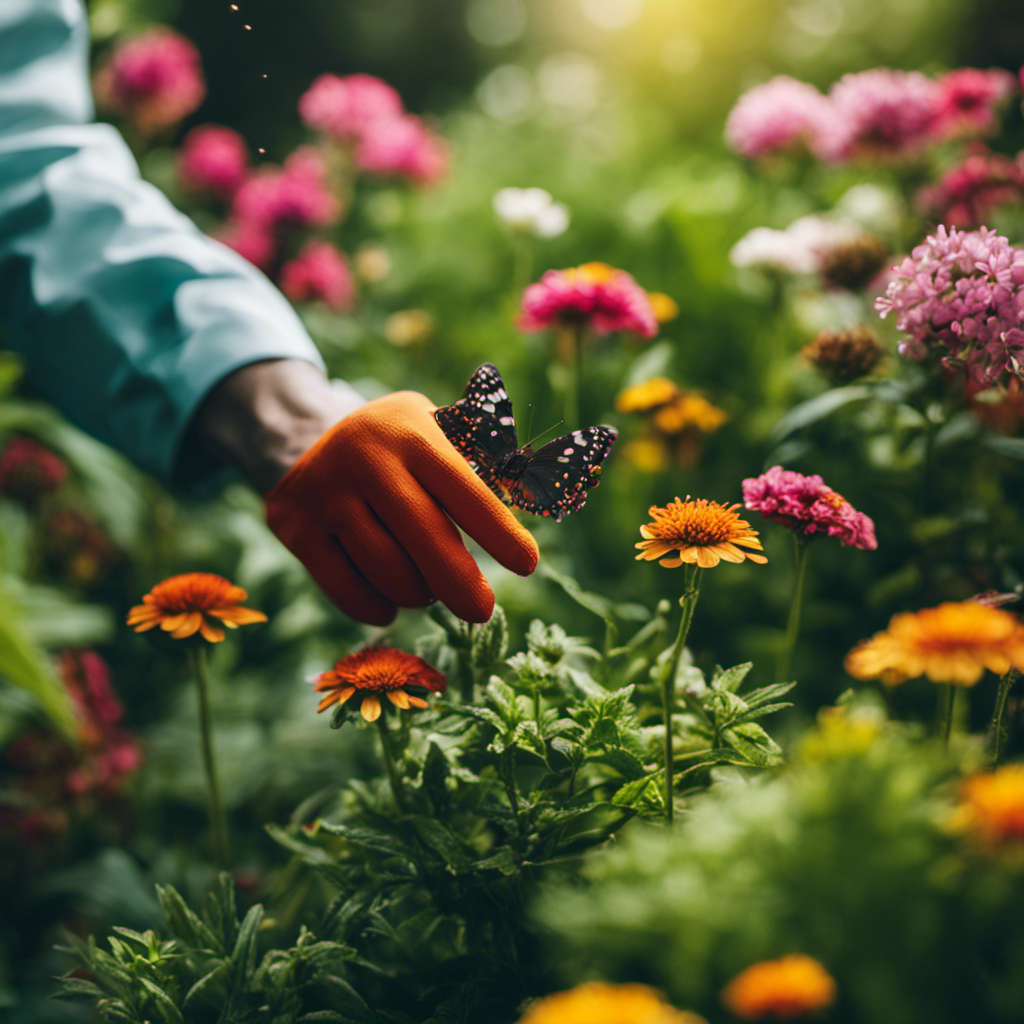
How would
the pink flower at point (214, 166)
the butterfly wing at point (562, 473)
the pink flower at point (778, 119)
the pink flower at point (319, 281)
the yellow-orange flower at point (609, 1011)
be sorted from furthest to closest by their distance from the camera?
the pink flower at point (214, 166) < the pink flower at point (319, 281) < the pink flower at point (778, 119) < the butterfly wing at point (562, 473) < the yellow-orange flower at point (609, 1011)

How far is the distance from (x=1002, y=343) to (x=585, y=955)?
54cm

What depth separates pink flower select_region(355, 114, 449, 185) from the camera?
2.02m

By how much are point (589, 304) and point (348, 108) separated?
1.38 metres

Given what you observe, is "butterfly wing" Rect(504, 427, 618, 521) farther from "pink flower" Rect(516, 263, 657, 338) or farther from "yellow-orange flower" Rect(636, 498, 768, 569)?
"pink flower" Rect(516, 263, 657, 338)

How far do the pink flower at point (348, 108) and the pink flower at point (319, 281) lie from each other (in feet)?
1.27

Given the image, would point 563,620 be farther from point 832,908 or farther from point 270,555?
point 832,908

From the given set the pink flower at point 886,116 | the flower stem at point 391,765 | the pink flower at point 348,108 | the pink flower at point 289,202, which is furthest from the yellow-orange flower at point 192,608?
the pink flower at point 348,108

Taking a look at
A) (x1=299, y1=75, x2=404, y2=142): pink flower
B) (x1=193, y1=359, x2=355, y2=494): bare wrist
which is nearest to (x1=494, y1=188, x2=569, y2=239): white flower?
(x1=193, y1=359, x2=355, y2=494): bare wrist

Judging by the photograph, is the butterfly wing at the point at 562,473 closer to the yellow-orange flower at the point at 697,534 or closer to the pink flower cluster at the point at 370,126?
the yellow-orange flower at the point at 697,534

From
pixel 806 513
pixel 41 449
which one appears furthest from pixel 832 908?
pixel 41 449

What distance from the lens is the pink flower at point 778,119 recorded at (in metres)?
1.53

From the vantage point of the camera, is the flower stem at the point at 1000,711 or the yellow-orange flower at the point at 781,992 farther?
the flower stem at the point at 1000,711

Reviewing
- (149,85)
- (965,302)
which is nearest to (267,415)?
(965,302)

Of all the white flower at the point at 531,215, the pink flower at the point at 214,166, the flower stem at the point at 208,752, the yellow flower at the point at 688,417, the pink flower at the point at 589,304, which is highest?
the pink flower at the point at 214,166
